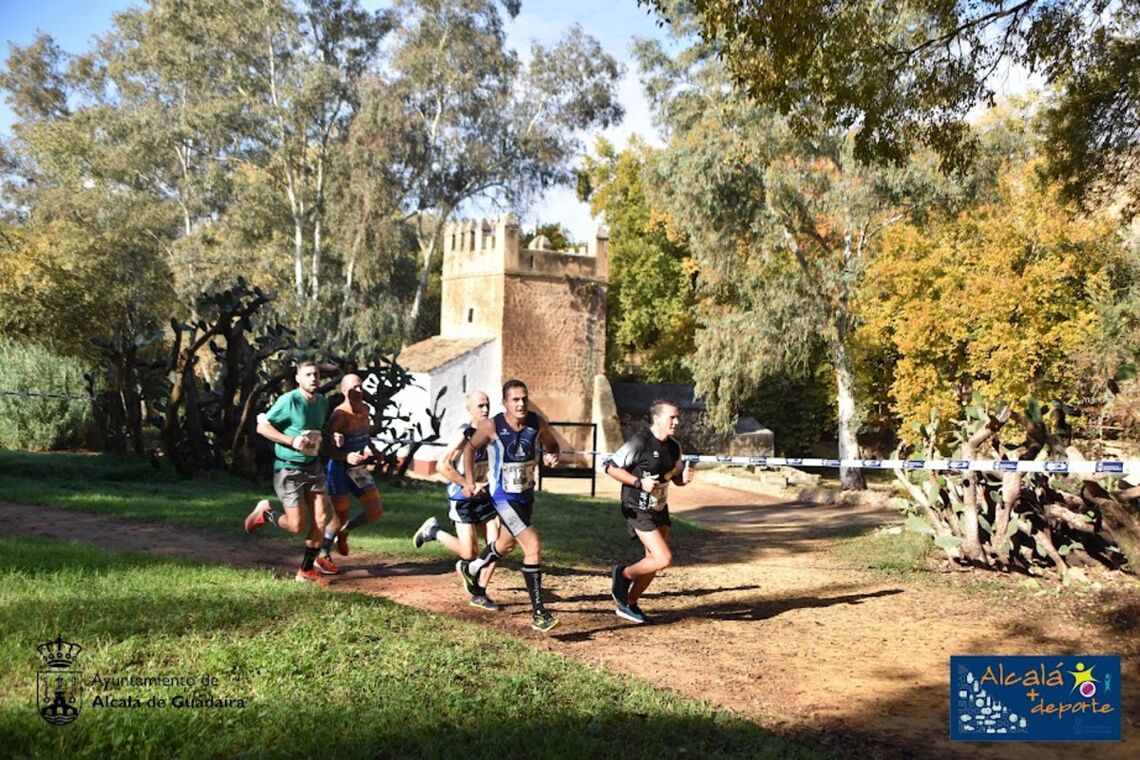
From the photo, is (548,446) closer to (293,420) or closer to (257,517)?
(293,420)

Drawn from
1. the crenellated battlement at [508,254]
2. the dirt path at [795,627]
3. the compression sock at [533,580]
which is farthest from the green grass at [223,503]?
the crenellated battlement at [508,254]

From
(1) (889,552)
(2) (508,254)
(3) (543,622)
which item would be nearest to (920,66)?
(1) (889,552)

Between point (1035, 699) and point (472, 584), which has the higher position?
point (472, 584)

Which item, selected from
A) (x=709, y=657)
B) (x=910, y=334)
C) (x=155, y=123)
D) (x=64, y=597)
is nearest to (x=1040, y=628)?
(x=709, y=657)

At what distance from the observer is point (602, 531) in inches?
529

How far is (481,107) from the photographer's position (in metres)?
37.4

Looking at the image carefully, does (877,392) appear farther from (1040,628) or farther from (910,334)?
(1040,628)

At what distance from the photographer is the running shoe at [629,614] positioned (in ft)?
25.6

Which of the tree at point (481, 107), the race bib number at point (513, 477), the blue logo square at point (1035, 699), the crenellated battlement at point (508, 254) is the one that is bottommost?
the blue logo square at point (1035, 699)

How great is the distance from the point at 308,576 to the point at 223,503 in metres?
4.83

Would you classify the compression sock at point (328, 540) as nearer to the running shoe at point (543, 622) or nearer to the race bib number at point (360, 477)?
the race bib number at point (360, 477)

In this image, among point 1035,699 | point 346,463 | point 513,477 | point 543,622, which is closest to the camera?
point 1035,699

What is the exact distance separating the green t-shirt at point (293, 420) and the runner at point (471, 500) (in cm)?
118

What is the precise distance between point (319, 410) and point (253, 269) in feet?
99.7
